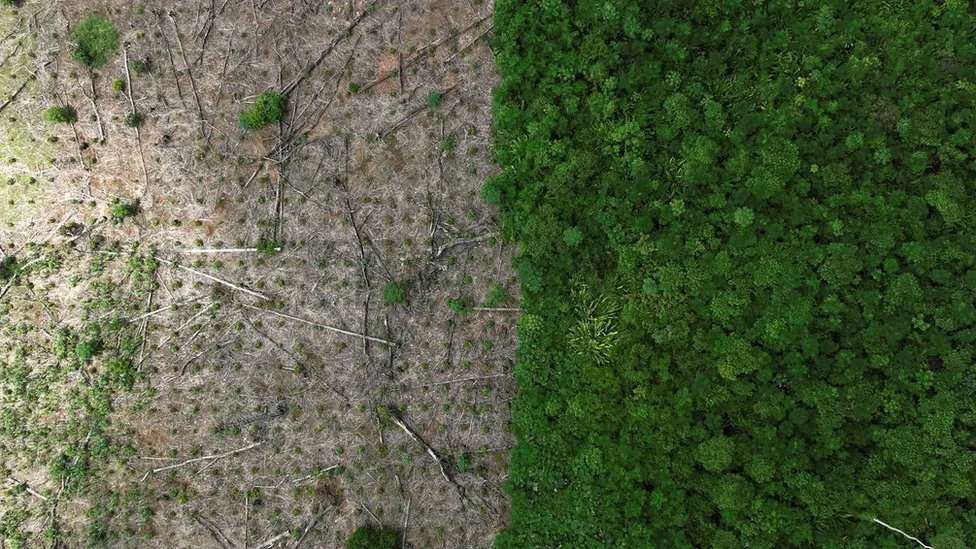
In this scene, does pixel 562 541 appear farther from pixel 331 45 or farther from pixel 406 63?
pixel 331 45

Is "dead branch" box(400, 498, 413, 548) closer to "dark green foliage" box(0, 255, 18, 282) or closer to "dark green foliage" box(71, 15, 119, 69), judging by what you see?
"dark green foliage" box(0, 255, 18, 282)

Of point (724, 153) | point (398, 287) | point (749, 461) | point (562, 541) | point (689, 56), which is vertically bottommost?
point (562, 541)

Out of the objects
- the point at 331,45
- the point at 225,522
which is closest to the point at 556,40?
the point at 331,45

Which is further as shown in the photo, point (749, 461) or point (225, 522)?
point (225, 522)

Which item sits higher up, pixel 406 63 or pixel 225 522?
pixel 406 63

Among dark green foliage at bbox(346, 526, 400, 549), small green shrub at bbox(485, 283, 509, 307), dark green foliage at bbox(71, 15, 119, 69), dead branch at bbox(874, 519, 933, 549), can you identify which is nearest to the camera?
dead branch at bbox(874, 519, 933, 549)

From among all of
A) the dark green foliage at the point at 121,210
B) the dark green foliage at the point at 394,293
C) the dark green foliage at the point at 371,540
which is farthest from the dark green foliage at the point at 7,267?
the dark green foliage at the point at 371,540

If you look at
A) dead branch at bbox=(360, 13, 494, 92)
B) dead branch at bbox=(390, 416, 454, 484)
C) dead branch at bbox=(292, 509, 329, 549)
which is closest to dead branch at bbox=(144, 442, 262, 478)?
dead branch at bbox=(292, 509, 329, 549)

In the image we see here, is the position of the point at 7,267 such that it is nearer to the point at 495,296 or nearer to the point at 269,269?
the point at 269,269
